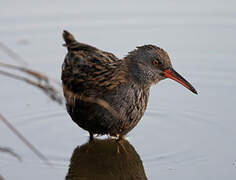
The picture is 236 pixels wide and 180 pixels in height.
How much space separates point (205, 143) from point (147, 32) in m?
3.50

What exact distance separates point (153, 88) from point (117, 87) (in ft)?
6.82

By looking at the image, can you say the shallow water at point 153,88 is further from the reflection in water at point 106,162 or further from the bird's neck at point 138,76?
the bird's neck at point 138,76

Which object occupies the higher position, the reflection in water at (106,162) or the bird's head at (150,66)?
the bird's head at (150,66)

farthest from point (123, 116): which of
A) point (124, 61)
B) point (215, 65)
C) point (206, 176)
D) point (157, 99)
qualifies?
point (215, 65)

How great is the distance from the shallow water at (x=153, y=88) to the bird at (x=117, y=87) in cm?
56

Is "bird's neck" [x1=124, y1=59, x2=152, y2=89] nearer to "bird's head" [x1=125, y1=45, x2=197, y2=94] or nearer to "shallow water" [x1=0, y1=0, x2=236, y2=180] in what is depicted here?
"bird's head" [x1=125, y1=45, x2=197, y2=94]

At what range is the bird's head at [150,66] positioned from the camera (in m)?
6.18

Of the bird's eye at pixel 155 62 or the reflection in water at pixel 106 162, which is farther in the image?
the bird's eye at pixel 155 62

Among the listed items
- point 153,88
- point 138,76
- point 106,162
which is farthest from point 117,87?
point 153,88

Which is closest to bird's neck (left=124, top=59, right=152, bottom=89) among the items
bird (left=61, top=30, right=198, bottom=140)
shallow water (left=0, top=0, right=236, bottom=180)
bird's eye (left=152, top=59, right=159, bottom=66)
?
bird (left=61, top=30, right=198, bottom=140)

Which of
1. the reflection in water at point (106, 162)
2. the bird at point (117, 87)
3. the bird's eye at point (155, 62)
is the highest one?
the bird's eye at point (155, 62)

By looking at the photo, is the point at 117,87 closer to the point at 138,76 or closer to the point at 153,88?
the point at 138,76

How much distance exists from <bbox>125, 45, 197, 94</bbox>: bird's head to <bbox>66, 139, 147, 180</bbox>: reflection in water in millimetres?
919

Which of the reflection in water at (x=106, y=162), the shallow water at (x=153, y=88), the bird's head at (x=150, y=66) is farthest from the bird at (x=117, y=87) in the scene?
the shallow water at (x=153, y=88)
